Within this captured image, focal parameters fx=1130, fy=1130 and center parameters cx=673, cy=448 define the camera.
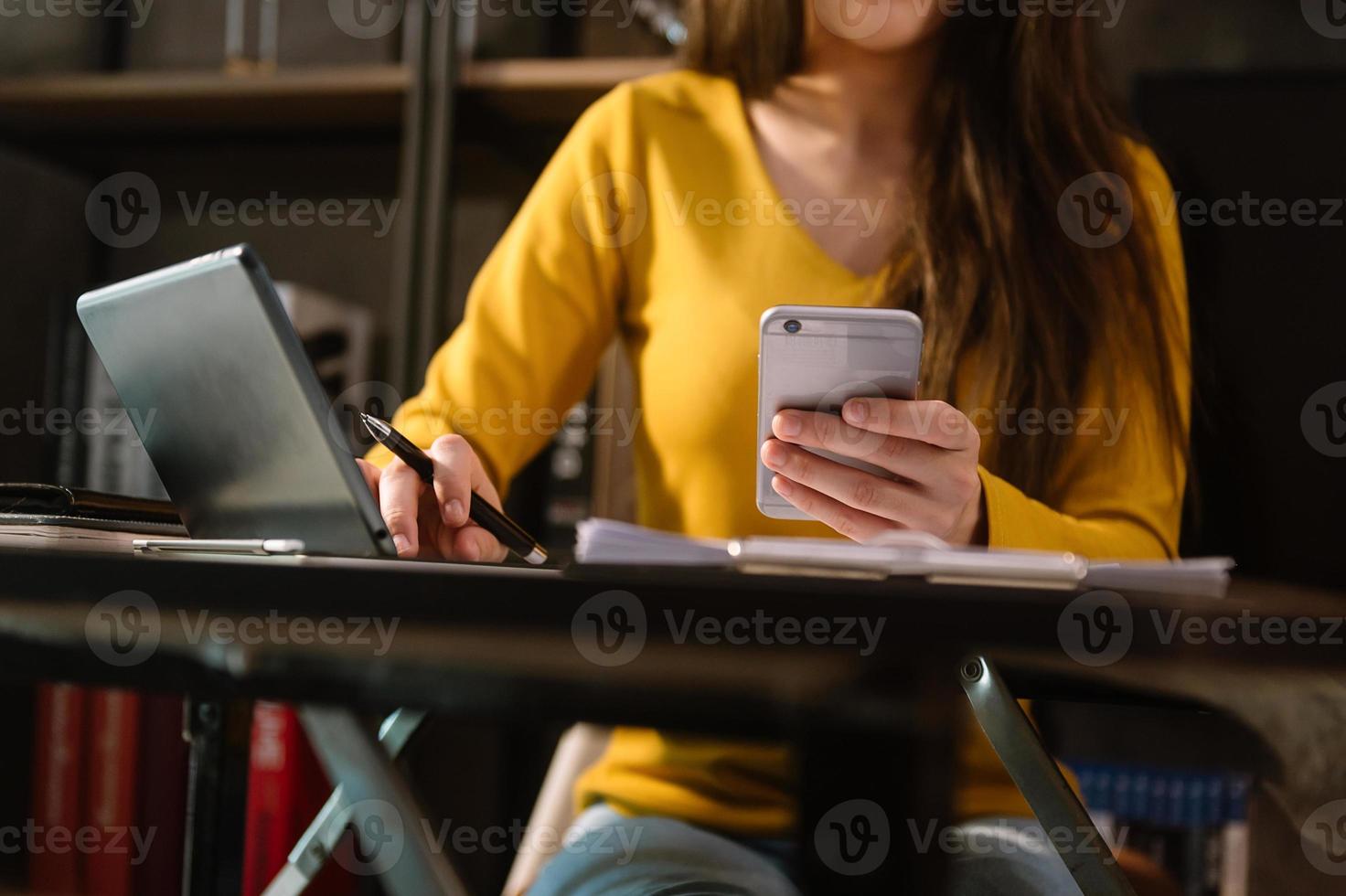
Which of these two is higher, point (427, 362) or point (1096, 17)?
point (1096, 17)

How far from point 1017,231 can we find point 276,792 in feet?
3.82

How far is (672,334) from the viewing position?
1.15 m

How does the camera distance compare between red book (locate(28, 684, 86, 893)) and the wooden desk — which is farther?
red book (locate(28, 684, 86, 893))

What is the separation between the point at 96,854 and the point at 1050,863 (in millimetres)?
1354

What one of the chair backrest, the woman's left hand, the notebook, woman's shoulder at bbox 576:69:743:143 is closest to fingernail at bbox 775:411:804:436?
the woman's left hand

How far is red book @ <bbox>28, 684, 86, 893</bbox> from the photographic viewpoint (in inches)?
60.8

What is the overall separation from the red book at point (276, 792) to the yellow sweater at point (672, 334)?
597 millimetres

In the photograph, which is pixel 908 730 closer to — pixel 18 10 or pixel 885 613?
pixel 885 613

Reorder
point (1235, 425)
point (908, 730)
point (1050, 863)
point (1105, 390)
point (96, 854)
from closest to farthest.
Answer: point (908, 730)
point (1050, 863)
point (1105, 390)
point (1235, 425)
point (96, 854)

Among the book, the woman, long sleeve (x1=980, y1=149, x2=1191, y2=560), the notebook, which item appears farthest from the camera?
the book

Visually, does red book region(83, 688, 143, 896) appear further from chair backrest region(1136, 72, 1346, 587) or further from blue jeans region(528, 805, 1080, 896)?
chair backrest region(1136, 72, 1346, 587)

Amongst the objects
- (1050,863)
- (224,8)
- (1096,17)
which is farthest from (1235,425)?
(224,8)

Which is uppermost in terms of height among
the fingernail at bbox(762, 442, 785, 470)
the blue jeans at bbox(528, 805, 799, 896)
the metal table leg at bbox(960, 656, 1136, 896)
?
the fingernail at bbox(762, 442, 785, 470)

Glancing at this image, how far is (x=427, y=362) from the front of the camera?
5.17 feet
